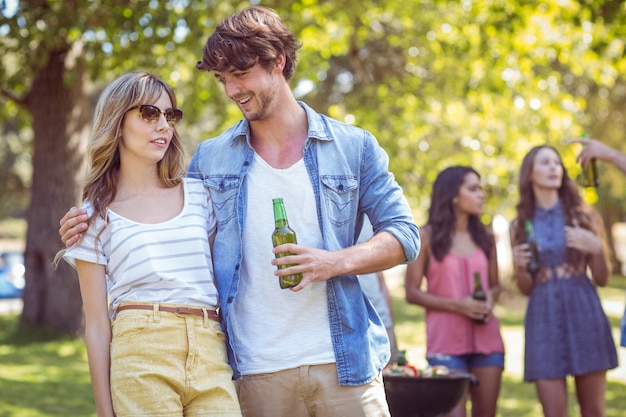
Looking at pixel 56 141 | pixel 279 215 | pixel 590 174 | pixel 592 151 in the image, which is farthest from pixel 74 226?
pixel 56 141

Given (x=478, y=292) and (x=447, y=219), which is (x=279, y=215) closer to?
(x=478, y=292)

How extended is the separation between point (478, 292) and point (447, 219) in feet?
1.91

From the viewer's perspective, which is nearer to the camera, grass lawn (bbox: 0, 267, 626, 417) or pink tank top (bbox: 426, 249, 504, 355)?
pink tank top (bbox: 426, 249, 504, 355)

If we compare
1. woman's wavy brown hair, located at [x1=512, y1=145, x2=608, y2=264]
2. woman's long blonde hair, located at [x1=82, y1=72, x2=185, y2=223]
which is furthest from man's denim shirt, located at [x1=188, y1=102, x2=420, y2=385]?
woman's wavy brown hair, located at [x1=512, y1=145, x2=608, y2=264]

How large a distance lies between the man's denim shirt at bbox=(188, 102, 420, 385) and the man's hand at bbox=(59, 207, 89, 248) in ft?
1.67

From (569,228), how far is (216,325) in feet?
11.3

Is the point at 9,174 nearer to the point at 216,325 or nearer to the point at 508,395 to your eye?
the point at 508,395

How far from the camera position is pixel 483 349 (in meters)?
5.95

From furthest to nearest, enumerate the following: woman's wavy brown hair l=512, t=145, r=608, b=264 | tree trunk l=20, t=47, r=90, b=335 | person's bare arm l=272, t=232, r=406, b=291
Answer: tree trunk l=20, t=47, r=90, b=335 → woman's wavy brown hair l=512, t=145, r=608, b=264 → person's bare arm l=272, t=232, r=406, b=291

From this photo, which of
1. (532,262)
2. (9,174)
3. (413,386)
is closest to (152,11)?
(532,262)

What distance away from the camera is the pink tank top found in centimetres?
598

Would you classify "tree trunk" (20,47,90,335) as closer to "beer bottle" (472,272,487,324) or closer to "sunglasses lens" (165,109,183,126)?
"beer bottle" (472,272,487,324)

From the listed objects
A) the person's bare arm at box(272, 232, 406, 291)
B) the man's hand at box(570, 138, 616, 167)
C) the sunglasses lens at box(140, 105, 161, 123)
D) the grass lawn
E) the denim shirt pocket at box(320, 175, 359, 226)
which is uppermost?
the man's hand at box(570, 138, 616, 167)

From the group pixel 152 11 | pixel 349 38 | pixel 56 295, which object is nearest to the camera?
pixel 152 11
